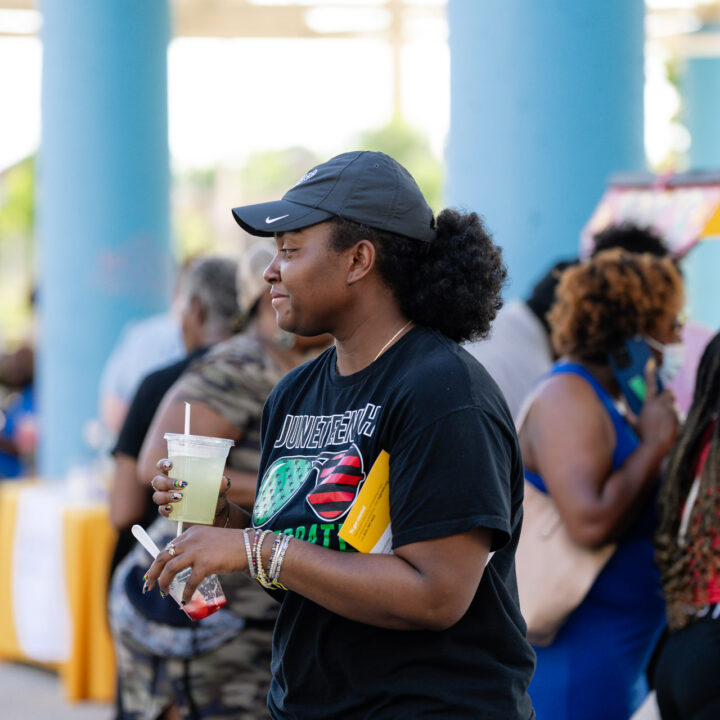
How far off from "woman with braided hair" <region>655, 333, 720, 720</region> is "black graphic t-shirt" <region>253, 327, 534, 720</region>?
0.78m

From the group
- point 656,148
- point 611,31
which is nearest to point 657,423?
point 611,31

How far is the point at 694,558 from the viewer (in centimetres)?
272

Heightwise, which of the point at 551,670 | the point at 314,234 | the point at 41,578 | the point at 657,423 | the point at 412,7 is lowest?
the point at 41,578

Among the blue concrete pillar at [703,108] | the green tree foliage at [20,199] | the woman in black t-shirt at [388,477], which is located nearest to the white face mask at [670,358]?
the woman in black t-shirt at [388,477]

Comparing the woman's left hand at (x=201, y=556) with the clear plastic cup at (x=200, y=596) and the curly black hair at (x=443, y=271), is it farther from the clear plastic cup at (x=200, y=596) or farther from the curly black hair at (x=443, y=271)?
the curly black hair at (x=443, y=271)

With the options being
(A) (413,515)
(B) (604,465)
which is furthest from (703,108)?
(A) (413,515)

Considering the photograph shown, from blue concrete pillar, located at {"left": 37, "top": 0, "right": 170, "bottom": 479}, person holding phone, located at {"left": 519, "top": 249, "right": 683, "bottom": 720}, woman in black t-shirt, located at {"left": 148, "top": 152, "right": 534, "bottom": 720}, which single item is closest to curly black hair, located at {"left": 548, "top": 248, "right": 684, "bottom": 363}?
person holding phone, located at {"left": 519, "top": 249, "right": 683, "bottom": 720}

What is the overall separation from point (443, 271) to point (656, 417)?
3.96 ft

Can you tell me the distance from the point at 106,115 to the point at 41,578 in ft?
9.37

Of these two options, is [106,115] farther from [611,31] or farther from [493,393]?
[493,393]

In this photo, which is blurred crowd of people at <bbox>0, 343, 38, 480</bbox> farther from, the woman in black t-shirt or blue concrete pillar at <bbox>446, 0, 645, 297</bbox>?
the woman in black t-shirt

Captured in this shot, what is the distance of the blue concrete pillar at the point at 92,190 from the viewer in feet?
23.2

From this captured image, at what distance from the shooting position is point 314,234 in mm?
1986

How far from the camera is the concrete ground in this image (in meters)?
5.95
